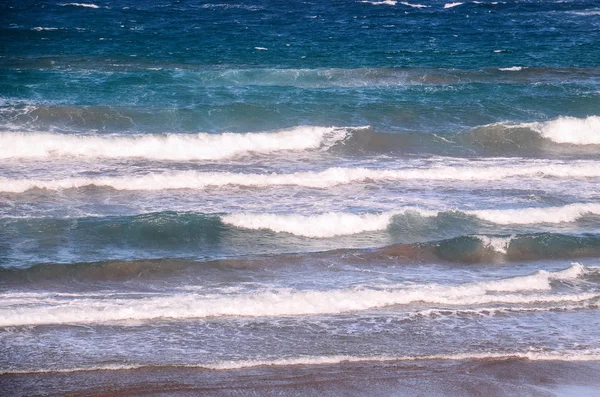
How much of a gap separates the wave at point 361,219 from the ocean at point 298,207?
0.12ft

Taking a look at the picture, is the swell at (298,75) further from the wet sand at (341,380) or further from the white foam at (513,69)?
the wet sand at (341,380)

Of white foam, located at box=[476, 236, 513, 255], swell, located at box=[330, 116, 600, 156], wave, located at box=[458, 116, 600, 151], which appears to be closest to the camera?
white foam, located at box=[476, 236, 513, 255]

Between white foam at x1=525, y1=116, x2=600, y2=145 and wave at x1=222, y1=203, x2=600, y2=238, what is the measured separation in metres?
5.38

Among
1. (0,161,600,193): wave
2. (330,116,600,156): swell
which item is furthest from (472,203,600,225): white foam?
(330,116,600,156): swell

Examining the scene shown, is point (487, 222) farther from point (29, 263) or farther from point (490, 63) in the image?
point (490, 63)

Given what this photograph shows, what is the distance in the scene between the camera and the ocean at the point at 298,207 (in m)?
8.80

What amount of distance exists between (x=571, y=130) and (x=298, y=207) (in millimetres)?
8402

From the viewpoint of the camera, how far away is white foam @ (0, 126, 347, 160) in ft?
56.2

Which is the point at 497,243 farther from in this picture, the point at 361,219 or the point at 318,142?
the point at 318,142

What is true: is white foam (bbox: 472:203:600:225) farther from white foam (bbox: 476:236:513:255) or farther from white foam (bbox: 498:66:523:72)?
white foam (bbox: 498:66:523:72)

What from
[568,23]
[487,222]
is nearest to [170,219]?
[487,222]

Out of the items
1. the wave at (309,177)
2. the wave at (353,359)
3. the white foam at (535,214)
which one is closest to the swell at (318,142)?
the wave at (309,177)

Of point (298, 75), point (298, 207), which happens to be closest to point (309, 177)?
point (298, 207)

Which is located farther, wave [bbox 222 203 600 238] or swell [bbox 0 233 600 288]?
wave [bbox 222 203 600 238]
